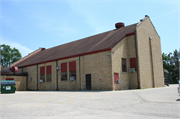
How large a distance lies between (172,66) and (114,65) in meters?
51.4

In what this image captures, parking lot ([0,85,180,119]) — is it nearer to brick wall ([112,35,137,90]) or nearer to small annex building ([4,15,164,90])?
small annex building ([4,15,164,90])

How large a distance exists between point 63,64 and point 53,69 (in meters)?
2.70

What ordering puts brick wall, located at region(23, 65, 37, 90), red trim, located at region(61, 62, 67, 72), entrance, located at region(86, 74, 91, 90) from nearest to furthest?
entrance, located at region(86, 74, 91, 90), red trim, located at region(61, 62, 67, 72), brick wall, located at region(23, 65, 37, 90)

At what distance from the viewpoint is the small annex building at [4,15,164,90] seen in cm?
2208

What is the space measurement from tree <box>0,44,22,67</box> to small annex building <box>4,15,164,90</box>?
48.8 m

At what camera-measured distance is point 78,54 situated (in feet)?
82.0

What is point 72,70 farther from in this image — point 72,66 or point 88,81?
point 88,81

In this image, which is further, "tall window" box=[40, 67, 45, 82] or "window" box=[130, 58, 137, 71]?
"tall window" box=[40, 67, 45, 82]

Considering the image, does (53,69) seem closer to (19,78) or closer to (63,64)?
(63,64)

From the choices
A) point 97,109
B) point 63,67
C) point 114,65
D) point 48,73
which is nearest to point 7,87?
point 63,67

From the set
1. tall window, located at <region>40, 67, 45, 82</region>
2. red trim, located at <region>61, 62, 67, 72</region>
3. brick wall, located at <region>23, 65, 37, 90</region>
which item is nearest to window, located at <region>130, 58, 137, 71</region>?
red trim, located at <region>61, 62, 67, 72</region>

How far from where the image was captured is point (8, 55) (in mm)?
71562

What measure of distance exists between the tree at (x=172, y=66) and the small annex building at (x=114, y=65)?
37290 millimetres

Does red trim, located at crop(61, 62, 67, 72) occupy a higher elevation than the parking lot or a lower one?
higher
